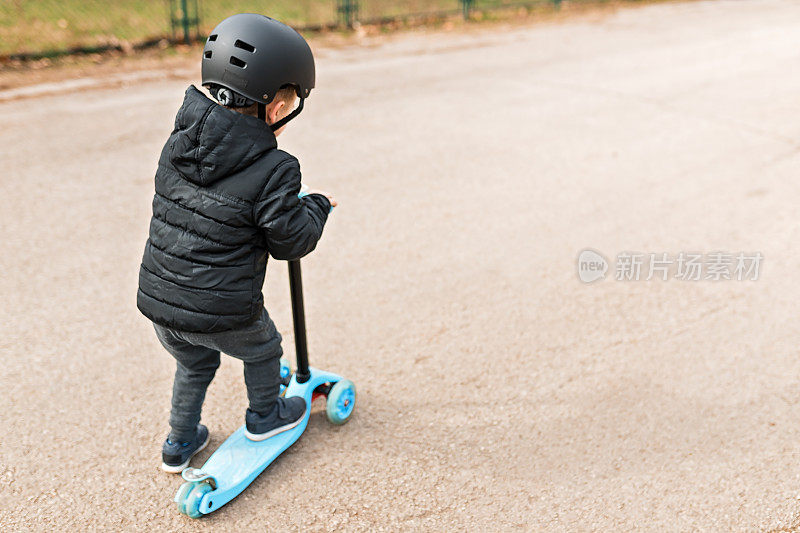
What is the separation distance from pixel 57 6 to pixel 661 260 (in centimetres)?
916

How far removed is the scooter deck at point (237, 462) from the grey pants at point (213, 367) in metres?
0.14

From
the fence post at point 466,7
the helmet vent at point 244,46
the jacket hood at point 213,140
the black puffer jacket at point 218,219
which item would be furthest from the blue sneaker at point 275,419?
the fence post at point 466,7

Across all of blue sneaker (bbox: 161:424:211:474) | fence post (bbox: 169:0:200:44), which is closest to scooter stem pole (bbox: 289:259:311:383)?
blue sneaker (bbox: 161:424:211:474)

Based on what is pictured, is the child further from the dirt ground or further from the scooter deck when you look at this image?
the dirt ground

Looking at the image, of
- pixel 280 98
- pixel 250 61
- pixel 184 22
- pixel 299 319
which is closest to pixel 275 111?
pixel 280 98

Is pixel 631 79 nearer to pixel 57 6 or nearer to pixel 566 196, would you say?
pixel 566 196

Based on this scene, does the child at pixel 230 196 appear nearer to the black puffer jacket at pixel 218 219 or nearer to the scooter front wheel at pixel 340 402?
the black puffer jacket at pixel 218 219

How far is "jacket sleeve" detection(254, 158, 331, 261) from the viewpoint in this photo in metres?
2.42

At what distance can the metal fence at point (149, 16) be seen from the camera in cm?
887

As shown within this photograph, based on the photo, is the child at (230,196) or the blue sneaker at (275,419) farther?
the blue sneaker at (275,419)

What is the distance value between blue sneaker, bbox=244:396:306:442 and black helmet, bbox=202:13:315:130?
3.93 feet

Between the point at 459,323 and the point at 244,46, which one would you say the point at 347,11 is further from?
the point at 244,46

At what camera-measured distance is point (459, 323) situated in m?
4.00

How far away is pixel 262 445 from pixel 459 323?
1.39m
